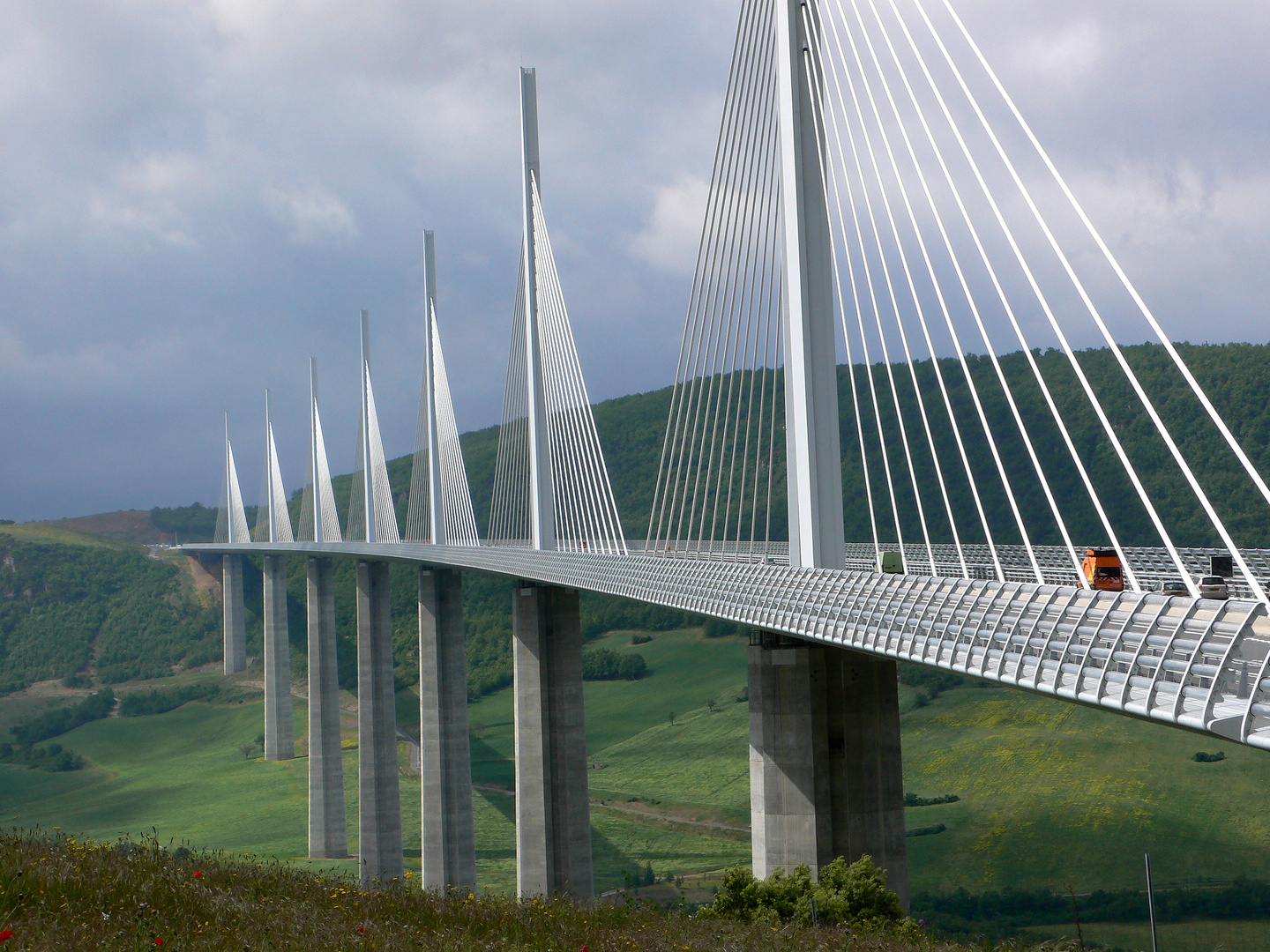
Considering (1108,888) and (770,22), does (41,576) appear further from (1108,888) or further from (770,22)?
(770,22)

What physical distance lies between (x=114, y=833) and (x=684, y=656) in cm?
4238

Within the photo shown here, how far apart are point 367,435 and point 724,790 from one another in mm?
23815

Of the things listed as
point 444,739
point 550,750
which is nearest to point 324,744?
point 444,739

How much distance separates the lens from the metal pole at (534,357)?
2989 centimetres

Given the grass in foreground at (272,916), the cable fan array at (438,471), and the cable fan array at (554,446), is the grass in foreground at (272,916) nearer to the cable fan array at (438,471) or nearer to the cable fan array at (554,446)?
the cable fan array at (554,446)

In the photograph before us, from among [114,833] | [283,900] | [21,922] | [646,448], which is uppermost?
[646,448]

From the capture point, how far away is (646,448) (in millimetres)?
108812

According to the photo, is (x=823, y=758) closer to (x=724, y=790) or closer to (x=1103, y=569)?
(x=1103, y=569)

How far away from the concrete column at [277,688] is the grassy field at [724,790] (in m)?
1.38

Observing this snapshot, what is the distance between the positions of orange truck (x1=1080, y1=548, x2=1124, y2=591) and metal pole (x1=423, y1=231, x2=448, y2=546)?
1235 inches

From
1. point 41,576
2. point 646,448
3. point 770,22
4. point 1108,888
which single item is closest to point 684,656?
point 646,448

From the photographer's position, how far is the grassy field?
39.3 meters

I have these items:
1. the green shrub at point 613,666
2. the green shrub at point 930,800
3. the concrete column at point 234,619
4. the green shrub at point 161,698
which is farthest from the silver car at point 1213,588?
the concrete column at point 234,619

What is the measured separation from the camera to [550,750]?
31.1 metres
